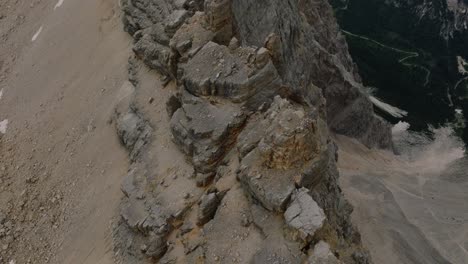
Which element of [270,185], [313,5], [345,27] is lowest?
[345,27]

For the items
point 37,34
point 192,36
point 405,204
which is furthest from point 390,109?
point 192,36

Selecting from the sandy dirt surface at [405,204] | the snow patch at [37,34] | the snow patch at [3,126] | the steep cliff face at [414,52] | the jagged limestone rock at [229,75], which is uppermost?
the snow patch at [37,34]

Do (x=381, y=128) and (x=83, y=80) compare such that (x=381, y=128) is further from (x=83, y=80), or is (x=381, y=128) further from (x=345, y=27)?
(x=345, y=27)

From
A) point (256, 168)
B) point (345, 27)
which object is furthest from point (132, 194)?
point (345, 27)

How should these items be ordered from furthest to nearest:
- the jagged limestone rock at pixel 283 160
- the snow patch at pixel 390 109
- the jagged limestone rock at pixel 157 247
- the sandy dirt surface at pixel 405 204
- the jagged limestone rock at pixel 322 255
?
the snow patch at pixel 390 109 → the sandy dirt surface at pixel 405 204 → the jagged limestone rock at pixel 157 247 → the jagged limestone rock at pixel 283 160 → the jagged limestone rock at pixel 322 255

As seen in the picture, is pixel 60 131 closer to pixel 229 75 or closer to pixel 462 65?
pixel 229 75

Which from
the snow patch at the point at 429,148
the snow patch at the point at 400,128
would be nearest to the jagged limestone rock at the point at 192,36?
the snow patch at the point at 429,148

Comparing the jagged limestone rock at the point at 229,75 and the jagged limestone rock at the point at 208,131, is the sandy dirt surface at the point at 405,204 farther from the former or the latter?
the jagged limestone rock at the point at 229,75
